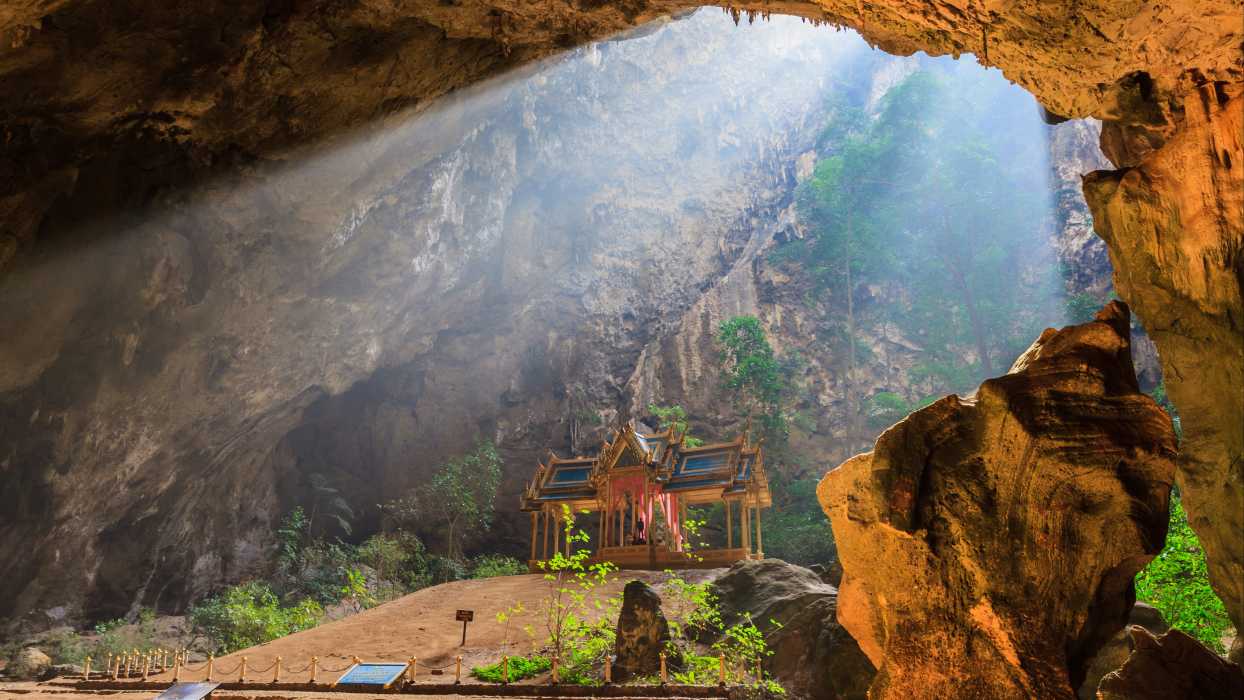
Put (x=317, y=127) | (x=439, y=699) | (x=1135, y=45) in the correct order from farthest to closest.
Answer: (x=317, y=127) → (x=439, y=699) → (x=1135, y=45)

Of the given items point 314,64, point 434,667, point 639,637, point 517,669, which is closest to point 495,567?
point 434,667

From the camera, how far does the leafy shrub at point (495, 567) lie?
23.5 meters

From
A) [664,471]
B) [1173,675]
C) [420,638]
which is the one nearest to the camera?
[1173,675]

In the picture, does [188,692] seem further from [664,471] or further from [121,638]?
[121,638]

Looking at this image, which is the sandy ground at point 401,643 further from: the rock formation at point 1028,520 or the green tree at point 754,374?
the green tree at point 754,374

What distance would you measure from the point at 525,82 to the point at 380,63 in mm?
13131

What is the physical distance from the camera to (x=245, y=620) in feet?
60.1

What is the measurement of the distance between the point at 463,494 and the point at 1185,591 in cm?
2199

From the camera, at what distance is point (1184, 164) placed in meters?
5.86

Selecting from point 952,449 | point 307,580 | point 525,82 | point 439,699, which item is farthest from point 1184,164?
point 307,580

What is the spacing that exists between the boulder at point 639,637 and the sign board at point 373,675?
302cm

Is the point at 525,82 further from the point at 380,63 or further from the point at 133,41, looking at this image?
the point at 133,41

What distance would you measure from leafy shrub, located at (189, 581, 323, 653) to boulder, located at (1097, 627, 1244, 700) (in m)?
17.5

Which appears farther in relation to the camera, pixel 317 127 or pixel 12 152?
pixel 317 127
